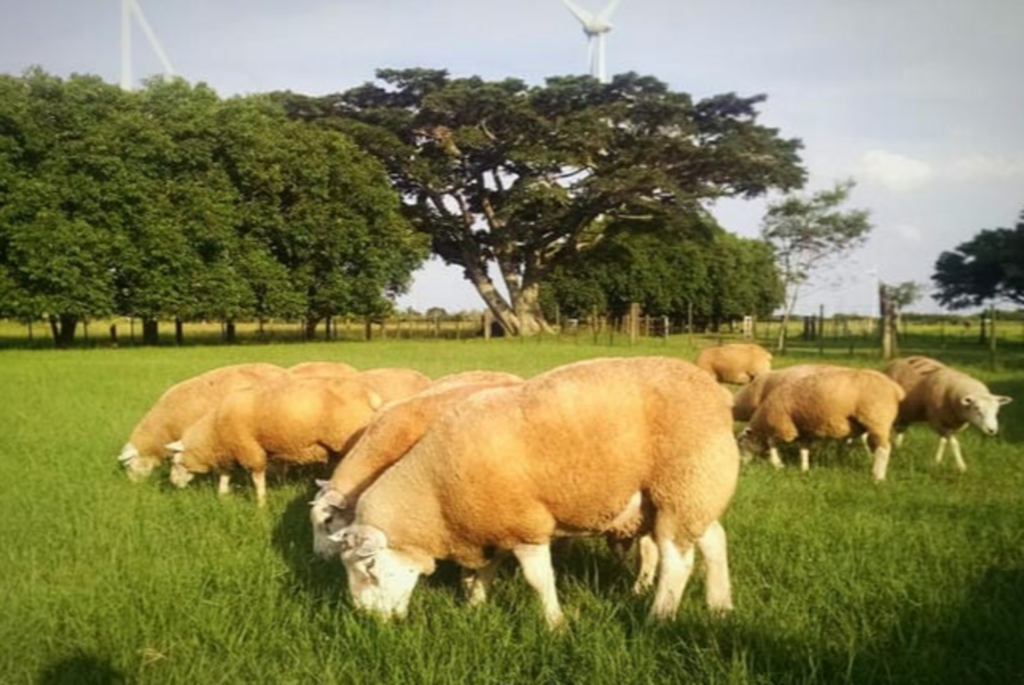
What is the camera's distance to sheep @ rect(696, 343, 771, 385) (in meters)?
21.1

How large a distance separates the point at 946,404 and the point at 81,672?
1142 cm

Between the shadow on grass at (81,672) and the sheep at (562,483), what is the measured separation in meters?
1.56

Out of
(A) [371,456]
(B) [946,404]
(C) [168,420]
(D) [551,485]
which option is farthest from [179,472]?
(B) [946,404]

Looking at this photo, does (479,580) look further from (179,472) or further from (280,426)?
(179,472)

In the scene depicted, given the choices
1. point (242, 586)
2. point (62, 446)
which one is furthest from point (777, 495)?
point (62, 446)

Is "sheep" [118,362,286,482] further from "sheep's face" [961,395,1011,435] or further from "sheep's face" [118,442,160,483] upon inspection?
"sheep's face" [961,395,1011,435]

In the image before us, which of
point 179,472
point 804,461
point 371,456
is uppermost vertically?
point 371,456

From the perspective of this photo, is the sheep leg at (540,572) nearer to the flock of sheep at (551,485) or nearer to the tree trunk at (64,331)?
the flock of sheep at (551,485)

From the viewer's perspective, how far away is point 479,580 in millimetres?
6133

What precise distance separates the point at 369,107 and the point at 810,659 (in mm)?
45366

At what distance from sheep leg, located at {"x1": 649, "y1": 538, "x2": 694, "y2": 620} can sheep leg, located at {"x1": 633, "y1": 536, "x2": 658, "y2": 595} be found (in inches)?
26.7

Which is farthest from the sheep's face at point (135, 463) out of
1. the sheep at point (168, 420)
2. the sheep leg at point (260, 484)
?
the sheep leg at point (260, 484)

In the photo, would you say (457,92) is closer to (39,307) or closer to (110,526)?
(39,307)

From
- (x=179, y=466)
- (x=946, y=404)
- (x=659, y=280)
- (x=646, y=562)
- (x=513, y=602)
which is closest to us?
(x=513, y=602)
